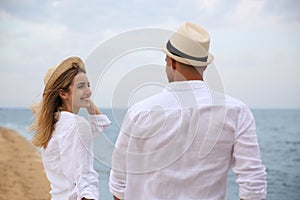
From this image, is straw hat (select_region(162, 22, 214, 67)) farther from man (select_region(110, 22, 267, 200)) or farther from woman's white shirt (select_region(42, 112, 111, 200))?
woman's white shirt (select_region(42, 112, 111, 200))

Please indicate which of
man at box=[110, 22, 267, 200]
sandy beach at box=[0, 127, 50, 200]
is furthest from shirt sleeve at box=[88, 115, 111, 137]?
sandy beach at box=[0, 127, 50, 200]

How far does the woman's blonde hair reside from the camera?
1.54 m

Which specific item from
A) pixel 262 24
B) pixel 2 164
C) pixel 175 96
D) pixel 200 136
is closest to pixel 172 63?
pixel 175 96

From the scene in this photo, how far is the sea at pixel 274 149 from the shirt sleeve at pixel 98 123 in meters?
0.04

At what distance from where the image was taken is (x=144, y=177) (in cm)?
131

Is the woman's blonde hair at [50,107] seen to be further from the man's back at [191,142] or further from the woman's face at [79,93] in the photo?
the man's back at [191,142]

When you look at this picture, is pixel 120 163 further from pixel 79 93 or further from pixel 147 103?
pixel 79 93

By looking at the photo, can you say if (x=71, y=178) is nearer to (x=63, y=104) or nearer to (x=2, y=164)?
(x=63, y=104)

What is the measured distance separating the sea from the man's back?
0.30 feet

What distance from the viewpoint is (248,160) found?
4.09 ft

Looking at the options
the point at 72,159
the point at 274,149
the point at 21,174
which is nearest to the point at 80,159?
the point at 72,159

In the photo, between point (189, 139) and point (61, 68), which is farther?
point (61, 68)

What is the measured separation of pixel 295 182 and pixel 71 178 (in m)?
8.94

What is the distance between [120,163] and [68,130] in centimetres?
23
